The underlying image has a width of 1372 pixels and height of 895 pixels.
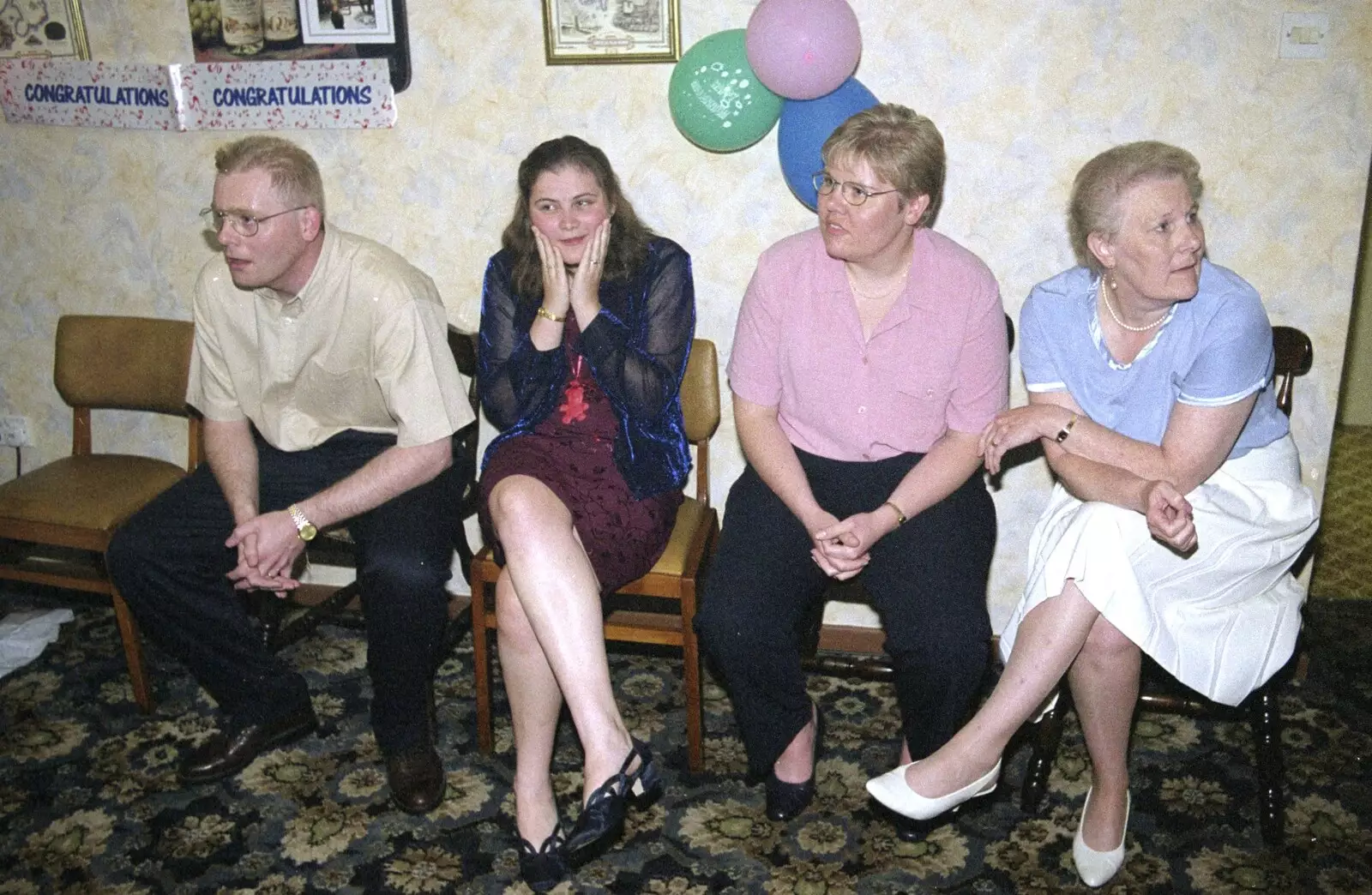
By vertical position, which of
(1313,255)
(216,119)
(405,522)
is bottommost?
(405,522)

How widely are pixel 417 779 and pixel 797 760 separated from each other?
31.4 inches

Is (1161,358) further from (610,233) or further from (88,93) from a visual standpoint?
(88,93)

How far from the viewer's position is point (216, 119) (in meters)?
2.89

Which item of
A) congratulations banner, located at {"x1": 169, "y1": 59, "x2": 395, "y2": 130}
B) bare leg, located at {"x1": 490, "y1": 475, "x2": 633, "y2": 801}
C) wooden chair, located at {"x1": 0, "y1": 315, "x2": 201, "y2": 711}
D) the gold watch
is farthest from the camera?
congratulations banner, located at {"x1": 169, "y1": 59, "x2": 395, "y2": 130}

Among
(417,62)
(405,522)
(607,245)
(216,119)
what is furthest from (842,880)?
(216,119)

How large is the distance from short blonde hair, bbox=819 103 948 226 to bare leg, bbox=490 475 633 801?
91 centimetres

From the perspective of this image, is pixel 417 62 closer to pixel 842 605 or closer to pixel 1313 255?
pixel 842 605

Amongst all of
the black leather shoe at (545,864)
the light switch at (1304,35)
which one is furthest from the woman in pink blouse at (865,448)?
the light switch at (1304,35)

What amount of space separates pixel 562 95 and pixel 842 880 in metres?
1.87

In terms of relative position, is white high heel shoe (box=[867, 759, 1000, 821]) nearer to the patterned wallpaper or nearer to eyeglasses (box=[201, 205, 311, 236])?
the patterned wallpaper

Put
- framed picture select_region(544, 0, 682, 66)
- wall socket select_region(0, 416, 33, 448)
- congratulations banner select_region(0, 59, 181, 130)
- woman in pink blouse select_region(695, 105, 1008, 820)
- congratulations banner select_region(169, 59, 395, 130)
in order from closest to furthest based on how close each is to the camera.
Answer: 1. woman in pink blouse select_region(695, 105, 1008, 820)
2. framed picture select_region(544, 0, 682, 66)
3. congratulations banner select_region(169, 59, 395, 130)
4. congratulations banner select_region(0, 59, 181, 130)
5. wall socket select_region(0, 416, 33, 448)

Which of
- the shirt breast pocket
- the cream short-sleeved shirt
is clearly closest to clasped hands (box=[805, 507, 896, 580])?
the shirt breast pocket

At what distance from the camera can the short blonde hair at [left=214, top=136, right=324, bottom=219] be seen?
234cm

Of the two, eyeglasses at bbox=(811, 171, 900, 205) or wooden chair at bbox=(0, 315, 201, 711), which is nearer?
eyeglasses at bbox=(811, 171, 900, 205)
